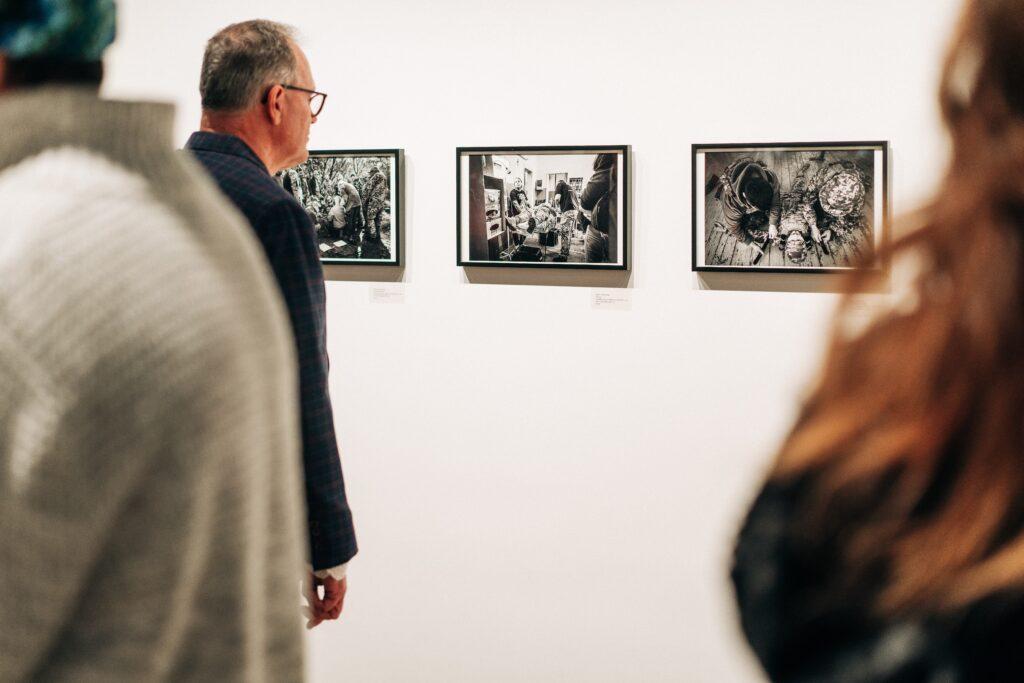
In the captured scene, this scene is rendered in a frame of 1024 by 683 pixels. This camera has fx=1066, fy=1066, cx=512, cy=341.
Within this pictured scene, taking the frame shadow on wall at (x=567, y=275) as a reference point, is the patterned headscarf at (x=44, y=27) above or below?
above

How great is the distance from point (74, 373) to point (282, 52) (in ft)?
6.09

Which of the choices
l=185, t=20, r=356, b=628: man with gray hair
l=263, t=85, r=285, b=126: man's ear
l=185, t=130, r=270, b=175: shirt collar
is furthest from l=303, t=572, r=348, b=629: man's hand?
l=263, t=85, r=285, b=126: man's ear

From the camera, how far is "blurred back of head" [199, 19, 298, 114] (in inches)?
96.9

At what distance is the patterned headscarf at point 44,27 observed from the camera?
0.96 meters

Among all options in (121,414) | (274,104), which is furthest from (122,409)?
(274,104)

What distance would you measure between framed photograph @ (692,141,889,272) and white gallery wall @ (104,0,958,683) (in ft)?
0.21

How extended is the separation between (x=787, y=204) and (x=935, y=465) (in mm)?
2682

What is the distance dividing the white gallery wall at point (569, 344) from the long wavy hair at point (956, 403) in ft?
8.51

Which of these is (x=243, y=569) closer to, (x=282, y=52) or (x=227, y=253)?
(x=227, y=253)

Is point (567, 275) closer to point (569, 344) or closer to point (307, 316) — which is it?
point (569, 344)

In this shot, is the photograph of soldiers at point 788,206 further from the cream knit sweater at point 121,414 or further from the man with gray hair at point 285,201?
the cream knit sweater at point 121,414

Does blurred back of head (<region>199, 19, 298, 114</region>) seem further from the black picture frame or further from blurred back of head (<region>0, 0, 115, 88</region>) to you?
blurred back of head (<region>0, 0, 115, 88</region>)

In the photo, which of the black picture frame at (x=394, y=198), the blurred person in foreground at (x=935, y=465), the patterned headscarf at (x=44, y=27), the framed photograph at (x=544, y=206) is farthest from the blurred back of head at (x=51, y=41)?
the black picture frame at (x=394, y=198)

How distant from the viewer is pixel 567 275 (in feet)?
11.8
